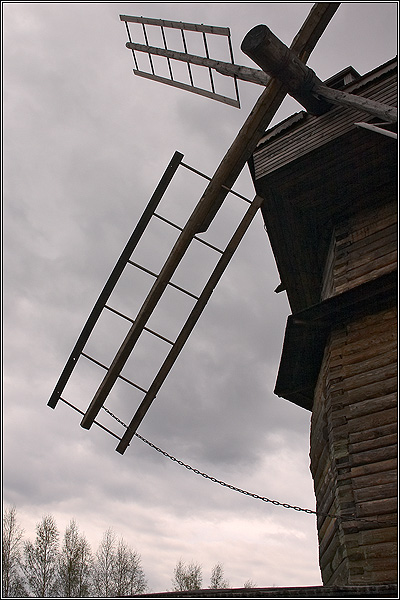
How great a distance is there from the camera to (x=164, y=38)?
903cm

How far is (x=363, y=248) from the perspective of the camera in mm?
5969

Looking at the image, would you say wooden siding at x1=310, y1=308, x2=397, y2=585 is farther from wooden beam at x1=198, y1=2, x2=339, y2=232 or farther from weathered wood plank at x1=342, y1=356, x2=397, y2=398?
wooden beam at x1=198, y1=2, x2=339, y2=232

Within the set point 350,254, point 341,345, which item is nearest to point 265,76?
point 350,254

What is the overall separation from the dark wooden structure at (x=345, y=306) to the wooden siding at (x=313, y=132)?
17 millimetres

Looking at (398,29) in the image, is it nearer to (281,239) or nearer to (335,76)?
(335,76)

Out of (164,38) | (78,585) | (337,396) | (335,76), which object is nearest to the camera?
(337,396)

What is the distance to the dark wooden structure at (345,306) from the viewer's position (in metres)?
4.56

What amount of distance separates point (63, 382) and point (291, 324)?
3.16m

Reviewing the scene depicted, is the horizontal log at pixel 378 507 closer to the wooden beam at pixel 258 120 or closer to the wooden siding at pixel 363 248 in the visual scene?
the wooden siding at pixel 363 248

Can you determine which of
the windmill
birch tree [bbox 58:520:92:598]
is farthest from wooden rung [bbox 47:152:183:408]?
birch tree [bbox 58:520:92:598]

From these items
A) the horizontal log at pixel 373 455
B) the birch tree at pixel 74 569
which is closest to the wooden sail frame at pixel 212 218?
the horizontal log at pixel 373 455

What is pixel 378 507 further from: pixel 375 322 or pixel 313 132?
pixel 313 132

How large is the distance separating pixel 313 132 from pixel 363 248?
1686mm

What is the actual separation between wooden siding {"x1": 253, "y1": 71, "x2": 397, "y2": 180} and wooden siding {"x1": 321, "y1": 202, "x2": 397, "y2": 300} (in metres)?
1.12
